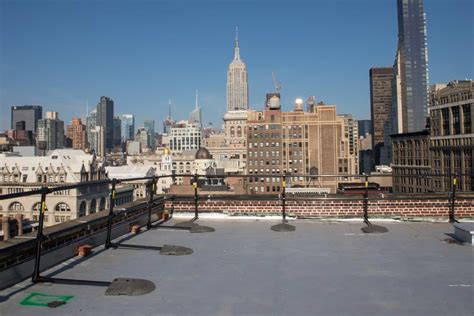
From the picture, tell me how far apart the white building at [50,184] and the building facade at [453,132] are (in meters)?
59.1

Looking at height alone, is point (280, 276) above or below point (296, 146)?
below

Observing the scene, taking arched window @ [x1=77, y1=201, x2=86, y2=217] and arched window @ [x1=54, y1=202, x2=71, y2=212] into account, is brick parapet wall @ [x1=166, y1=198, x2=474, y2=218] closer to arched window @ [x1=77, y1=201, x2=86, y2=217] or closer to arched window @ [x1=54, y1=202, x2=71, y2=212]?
arched window @ [x1=54, y1=202, x2=71, y2=212]

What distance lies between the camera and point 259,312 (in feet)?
12.6

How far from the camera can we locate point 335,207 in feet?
33.2

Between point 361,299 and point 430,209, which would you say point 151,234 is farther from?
point 430,209

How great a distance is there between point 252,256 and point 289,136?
98.1m

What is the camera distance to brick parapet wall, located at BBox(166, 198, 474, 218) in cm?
983

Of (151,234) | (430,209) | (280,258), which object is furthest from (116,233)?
(430,209)

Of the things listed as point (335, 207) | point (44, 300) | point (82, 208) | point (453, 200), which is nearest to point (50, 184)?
point (82, 208)

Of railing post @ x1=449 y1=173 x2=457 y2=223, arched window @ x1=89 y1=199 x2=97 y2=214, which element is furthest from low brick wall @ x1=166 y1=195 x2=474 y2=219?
arched window @ x1=89 y1=199 x2=97 y2=214

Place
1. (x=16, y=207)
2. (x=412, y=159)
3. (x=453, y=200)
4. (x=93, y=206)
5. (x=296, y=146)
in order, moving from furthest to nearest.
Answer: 1. (x=296, y=146)
2. (x=412, y=159)
3. (x=93, y=206)
4. (x=16, y=207)
5. (x=453, y=200)

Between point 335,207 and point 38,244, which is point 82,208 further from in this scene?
point 38,244

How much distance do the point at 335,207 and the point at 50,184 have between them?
5429 cm

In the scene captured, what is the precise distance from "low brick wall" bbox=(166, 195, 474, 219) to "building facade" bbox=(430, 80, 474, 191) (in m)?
A: 57.8
